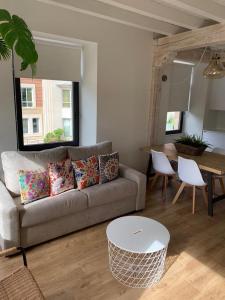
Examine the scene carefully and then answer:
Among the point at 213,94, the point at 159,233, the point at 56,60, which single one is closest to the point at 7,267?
the point at 159,233

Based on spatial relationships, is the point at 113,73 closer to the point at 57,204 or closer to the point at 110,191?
the point at 110,191

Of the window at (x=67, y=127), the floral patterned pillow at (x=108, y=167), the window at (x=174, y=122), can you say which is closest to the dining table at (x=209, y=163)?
the floral patterned pillow at (x=108, y=167)

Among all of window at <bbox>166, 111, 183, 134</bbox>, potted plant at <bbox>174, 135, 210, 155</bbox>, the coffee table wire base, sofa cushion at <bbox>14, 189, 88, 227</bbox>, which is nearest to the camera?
the coffee table wire base

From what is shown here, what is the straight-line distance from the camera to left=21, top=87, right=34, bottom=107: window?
10.6 ft

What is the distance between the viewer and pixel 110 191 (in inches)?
113

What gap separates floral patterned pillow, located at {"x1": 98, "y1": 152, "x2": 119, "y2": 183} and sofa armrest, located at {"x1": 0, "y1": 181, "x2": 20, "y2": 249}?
1.13 metres

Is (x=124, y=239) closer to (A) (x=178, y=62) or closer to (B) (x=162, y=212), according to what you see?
(B) (x=162, y=212)

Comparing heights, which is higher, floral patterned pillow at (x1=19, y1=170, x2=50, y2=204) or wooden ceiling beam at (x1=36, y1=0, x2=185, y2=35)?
wooden ceiling beam at (x1=36, y1=0, x2=185, y2=35)

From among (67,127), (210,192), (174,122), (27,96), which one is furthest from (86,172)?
(174,122)

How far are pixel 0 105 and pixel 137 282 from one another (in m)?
2.43

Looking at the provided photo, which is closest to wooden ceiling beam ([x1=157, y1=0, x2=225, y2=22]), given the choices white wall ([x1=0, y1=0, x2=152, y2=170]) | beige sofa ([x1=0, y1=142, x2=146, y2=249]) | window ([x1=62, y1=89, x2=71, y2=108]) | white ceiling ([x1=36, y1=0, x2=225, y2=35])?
white ceiling ([x1=36, y1=0, x2=225, y2=35])

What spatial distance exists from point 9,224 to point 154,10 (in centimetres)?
281

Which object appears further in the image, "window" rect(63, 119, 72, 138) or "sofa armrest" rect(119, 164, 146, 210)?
"window" rect(63, 119, 72, 138)

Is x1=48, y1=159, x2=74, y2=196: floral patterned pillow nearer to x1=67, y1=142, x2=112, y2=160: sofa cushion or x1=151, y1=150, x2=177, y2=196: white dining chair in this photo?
x1=67, y1=142, x2=112, y2=160: sofa cushion
